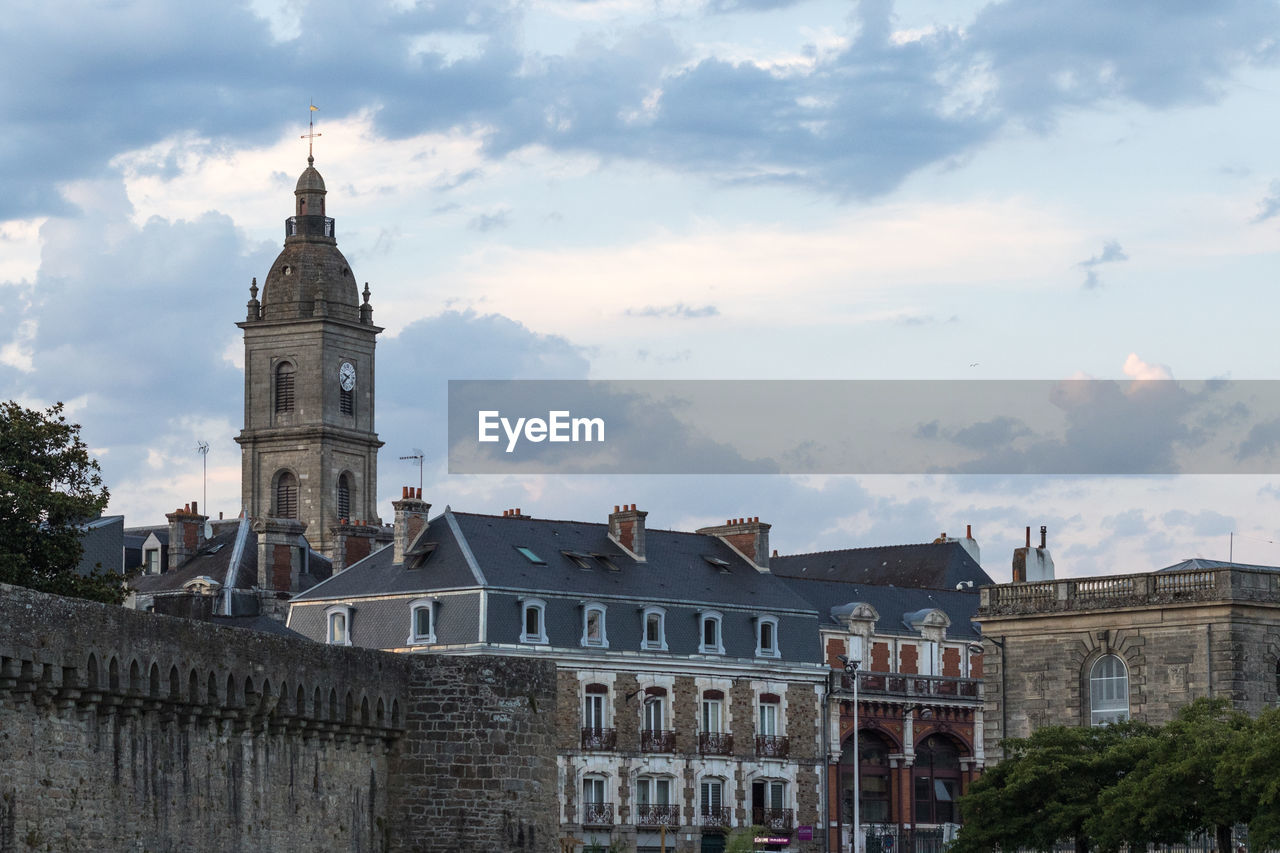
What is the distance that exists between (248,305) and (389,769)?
90.7m

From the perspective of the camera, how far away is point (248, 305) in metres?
132

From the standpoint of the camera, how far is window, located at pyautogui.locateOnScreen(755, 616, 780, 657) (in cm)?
8175

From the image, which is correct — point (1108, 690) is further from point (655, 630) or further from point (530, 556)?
point (530, 556)

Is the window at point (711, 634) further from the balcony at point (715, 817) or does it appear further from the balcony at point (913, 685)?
the balcony at point (913, 685)

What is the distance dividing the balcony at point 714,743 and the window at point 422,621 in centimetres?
930

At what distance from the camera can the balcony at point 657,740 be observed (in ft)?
256

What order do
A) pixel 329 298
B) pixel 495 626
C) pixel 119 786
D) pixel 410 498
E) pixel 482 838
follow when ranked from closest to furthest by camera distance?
pixel 119 786, pixel 482 838, pixel 495 626, pixel 410 498, pixel 329 298

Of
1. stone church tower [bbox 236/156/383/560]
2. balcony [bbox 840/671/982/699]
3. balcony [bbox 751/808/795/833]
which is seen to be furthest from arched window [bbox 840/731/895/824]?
stone church tower [bbox 236/156/383/560]

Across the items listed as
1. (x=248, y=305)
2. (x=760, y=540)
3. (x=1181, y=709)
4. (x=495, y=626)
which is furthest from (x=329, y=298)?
(x=1181, y=709)

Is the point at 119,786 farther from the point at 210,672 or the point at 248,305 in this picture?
the point at 248,305

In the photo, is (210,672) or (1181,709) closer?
(210,672)

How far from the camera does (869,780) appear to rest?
279ft

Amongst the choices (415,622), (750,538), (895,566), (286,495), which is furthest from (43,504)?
(286,495)

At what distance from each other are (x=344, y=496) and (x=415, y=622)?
52.8 m
